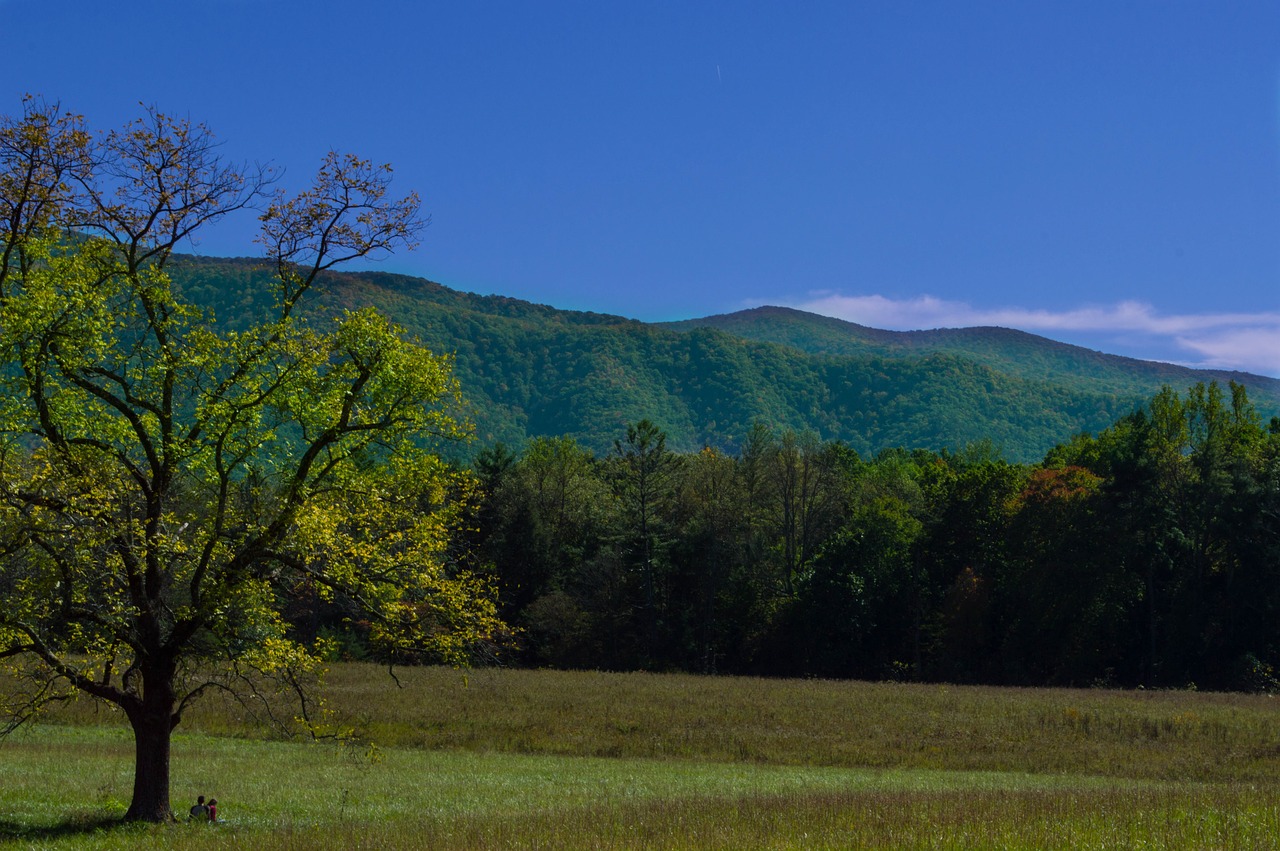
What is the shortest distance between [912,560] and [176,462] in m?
58.4

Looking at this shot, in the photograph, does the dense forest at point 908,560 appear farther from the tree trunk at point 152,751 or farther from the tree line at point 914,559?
the tree trunk at point 152,751

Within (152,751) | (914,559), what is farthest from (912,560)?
(152,751)

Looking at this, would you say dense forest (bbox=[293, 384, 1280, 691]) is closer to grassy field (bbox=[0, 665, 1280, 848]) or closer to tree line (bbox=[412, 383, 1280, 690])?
tree line (bbox=[412, 383, 1280, 690])

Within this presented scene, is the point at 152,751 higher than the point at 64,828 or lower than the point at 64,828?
higher

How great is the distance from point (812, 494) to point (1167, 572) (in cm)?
2672

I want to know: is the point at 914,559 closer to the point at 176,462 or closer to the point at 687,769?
the point at 687,769

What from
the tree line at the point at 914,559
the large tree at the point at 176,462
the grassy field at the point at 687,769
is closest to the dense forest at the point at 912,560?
the tree line at the point at 914,559

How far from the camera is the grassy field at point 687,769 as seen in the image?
40.4 feet

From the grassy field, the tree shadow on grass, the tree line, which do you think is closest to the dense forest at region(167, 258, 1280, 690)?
the tree line

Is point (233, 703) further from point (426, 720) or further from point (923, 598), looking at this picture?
point (923, 598)

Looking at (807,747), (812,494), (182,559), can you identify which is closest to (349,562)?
(182,559)

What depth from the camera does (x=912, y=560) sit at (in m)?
67.3

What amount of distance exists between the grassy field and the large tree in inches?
103

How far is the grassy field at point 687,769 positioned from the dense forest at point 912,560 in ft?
46.1
